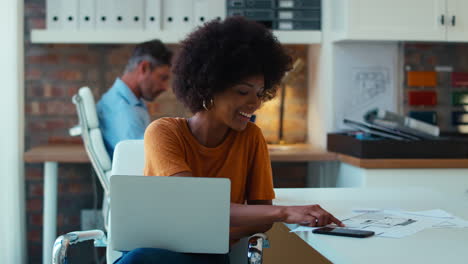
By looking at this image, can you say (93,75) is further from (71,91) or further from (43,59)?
(43,59)

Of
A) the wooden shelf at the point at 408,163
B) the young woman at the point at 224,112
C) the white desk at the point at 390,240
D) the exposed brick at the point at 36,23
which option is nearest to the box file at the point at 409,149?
the wooden shelf at the point at 408,163

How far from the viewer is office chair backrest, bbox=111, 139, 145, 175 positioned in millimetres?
1932

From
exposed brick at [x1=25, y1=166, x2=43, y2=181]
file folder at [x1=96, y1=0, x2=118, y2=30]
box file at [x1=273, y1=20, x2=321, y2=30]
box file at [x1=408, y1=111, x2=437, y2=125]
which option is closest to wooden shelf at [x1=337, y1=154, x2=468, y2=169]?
box file at [x1=408, y1=111, x2=437, y2=125]

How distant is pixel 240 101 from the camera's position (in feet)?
5.75

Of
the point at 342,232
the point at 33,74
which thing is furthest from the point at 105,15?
the point at 342,232

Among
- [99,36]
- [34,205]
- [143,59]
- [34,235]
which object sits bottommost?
[34,235]

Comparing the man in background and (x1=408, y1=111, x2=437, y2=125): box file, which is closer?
the man in background

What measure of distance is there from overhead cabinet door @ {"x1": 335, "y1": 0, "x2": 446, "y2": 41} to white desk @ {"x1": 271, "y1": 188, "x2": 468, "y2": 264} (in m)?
1.45

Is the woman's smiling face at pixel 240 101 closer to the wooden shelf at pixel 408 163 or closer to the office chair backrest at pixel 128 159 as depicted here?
the office chair backrest at pixel 128 159

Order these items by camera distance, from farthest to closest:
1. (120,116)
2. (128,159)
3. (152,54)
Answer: (152,54) → (120,116) → (128,159)

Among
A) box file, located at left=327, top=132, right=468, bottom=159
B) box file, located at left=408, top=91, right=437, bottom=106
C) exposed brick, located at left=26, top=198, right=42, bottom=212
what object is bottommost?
A: exposed brick, located at left=26, top=198, right=42, bottom=212

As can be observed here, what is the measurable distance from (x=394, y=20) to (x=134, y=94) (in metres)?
1.39

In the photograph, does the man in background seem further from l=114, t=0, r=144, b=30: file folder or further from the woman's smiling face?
the woman's smiling face

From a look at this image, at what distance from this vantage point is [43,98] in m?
3.59
